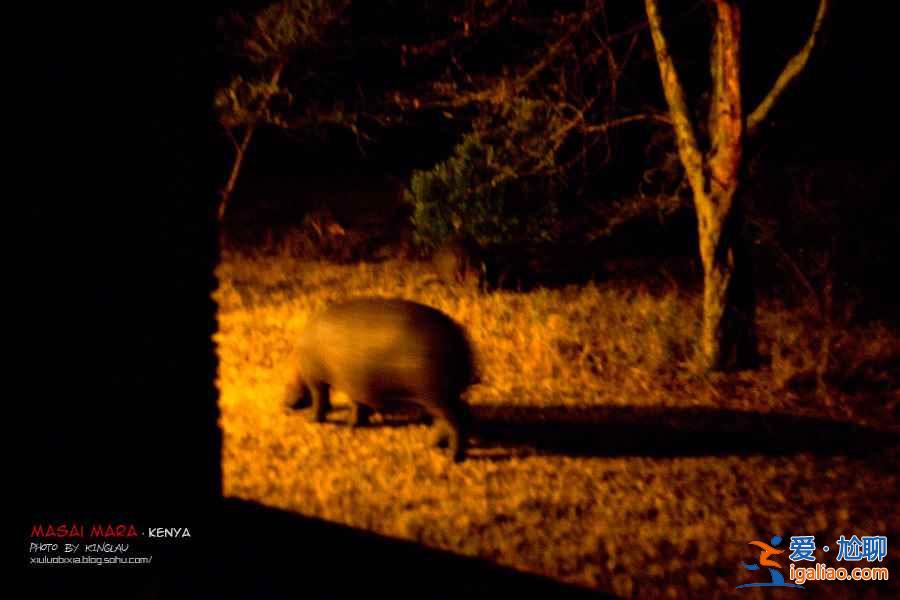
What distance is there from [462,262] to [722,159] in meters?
5.69

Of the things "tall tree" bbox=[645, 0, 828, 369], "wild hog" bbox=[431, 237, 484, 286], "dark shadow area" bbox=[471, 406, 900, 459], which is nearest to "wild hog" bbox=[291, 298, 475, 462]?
"dark shadow area" bbox=[471, 406, 900, 459]

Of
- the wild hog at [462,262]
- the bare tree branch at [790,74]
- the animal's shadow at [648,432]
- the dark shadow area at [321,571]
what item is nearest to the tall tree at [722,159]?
the bare tree branch at [790,74]

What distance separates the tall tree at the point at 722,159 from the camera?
892cm

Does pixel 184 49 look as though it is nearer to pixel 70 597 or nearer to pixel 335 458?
pixel 70 597

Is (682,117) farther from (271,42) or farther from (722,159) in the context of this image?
(271,42)

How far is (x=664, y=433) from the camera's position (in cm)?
764

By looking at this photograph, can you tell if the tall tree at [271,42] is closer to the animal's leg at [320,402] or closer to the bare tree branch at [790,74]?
the animal's leg at [320,402]

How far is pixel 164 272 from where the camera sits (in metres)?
3.82

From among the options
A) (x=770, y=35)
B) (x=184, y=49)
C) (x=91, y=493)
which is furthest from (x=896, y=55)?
(x=91, y=493)

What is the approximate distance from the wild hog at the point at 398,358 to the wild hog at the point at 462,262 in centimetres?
Result: 665

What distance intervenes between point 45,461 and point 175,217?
1183mm

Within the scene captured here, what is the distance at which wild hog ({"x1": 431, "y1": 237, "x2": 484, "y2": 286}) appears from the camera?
13.9 meters

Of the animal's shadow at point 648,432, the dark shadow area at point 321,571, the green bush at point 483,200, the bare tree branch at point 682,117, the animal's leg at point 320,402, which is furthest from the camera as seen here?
the green bush at point 483,200

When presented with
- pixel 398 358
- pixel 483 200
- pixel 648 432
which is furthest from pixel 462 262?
pixel 398 358
